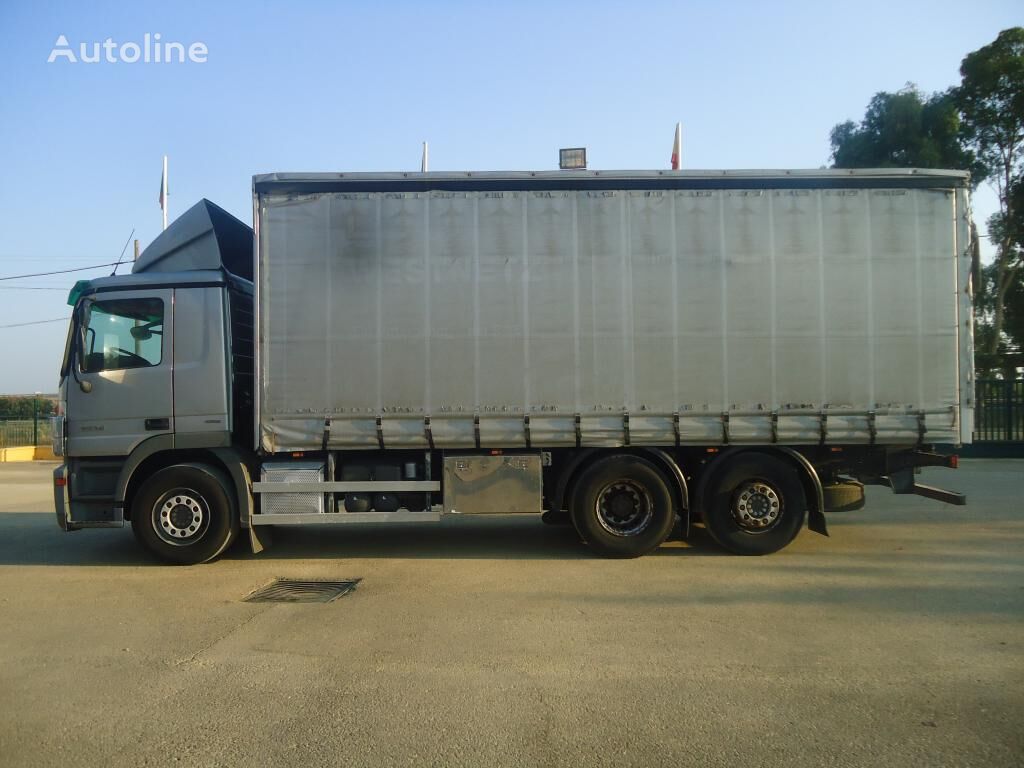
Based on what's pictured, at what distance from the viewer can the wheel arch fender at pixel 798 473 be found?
7453mm

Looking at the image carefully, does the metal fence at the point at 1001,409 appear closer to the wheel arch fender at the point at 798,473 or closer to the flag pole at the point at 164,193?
Result: the wheel arch fender at the point at 798,473

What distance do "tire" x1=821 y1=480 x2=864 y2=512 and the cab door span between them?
694 cm

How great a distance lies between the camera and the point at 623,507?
298 inches

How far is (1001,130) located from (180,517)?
25381mm

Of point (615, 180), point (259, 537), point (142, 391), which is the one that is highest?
point (615, 180)

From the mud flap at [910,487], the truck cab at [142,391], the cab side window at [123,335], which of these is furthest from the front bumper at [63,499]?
the mud flap at [910,487]

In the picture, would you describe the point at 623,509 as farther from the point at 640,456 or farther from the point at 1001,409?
the point at 1001,409

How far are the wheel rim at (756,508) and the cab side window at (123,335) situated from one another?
6.23 metres

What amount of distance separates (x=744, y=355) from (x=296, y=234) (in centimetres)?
477

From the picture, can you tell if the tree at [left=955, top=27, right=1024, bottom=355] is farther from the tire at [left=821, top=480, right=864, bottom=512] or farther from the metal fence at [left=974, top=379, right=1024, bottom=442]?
the tire at [left=821, top=480, right=864, bottom=512]

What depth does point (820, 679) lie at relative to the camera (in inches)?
174

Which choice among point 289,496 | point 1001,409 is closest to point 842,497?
point 289,496

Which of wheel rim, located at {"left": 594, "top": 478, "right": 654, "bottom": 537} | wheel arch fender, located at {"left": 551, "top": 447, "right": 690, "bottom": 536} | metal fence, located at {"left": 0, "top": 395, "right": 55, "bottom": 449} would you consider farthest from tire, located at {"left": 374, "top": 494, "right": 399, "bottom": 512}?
metal fence, located at {"left": 0, "top": 395, "right": 55, "bottom": 449}

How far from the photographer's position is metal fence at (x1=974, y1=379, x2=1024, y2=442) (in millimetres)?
18031
